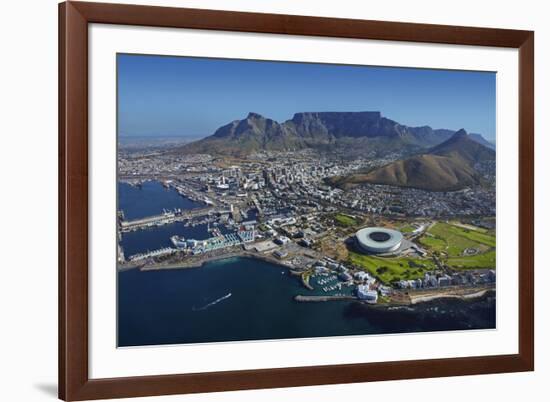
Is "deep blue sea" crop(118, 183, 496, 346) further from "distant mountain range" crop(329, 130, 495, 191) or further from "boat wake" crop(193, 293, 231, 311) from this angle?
"distant mountain range" crop(329, 130, 495, 191)

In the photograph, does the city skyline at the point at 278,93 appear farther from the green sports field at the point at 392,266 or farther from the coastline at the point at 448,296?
the coastline at the point at 448,296

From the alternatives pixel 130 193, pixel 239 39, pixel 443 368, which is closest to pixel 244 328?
pixel 130 193

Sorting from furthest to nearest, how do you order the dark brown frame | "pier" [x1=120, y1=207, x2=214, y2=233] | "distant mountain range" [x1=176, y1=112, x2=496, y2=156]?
"distant mountain range" [x1=176, y1=112, x2=496, y2=156] → "pier" [x1=120, y1=207, x2=214, y2=233] → the dark brown frame

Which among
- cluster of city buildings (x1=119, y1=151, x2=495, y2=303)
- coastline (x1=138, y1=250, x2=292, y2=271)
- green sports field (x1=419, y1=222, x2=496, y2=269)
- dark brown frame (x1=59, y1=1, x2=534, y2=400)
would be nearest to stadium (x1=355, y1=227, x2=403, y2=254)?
cluster of city buildings (x1=119, y1=151, x2=495, y2=303)

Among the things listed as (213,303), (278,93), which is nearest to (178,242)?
(213,303)

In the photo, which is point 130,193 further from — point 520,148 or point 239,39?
point 520,148

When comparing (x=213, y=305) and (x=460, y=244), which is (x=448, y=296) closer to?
(x=460, y=244)
